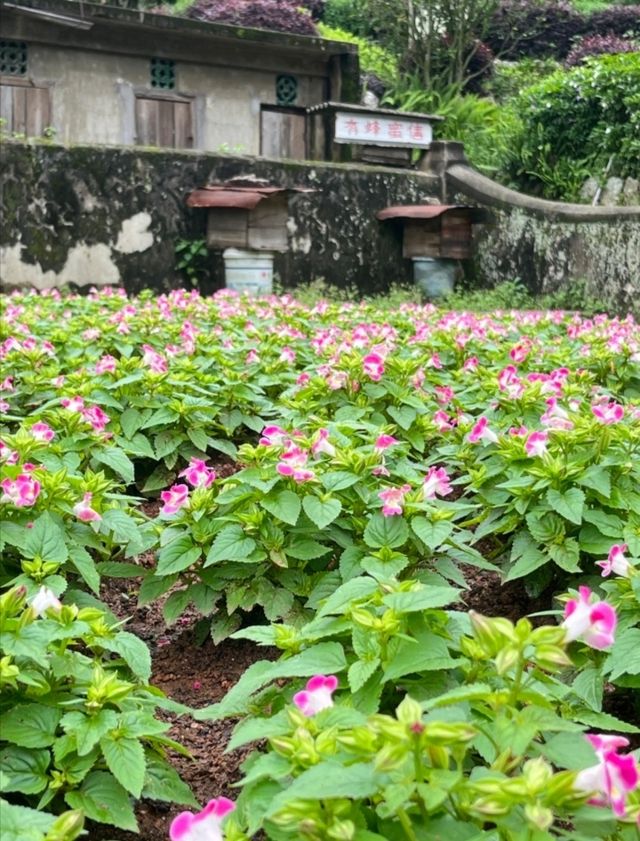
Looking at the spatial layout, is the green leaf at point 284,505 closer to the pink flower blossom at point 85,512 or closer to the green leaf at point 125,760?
the pink flower blossom at point 85,512

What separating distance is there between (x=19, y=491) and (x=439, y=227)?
9835 millimetres

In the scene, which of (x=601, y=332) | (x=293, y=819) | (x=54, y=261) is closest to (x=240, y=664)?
(x=293, y=819)

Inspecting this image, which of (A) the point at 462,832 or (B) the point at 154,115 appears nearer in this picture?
(A) the point at 462,832

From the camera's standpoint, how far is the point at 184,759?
2057 mm

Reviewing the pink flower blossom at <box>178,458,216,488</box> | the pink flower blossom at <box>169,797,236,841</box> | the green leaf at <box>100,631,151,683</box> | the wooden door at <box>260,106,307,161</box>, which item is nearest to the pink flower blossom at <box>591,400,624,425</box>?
the pink flower blossom at <box>178,458,216,488</box>

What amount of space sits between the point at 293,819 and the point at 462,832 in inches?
8.6

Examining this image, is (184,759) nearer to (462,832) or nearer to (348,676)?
(348,676)

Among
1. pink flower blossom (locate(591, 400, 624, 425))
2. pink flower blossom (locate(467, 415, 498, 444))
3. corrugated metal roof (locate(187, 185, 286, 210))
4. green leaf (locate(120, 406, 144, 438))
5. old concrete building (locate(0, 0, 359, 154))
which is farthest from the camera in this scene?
old concrete building (locate(0, 0, 359, 154))

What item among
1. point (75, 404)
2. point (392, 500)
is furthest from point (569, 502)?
point (75, 404)

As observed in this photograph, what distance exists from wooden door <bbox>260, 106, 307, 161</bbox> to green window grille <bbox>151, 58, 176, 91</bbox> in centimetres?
154

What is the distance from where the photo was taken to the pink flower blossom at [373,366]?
Answer: 3500 millimetres

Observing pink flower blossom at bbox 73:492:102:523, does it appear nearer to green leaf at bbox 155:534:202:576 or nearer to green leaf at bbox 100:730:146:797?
green leaf at bbox 155:534:202:576

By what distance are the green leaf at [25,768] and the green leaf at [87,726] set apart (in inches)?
2.6

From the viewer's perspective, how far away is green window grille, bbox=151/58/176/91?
14617 mm
